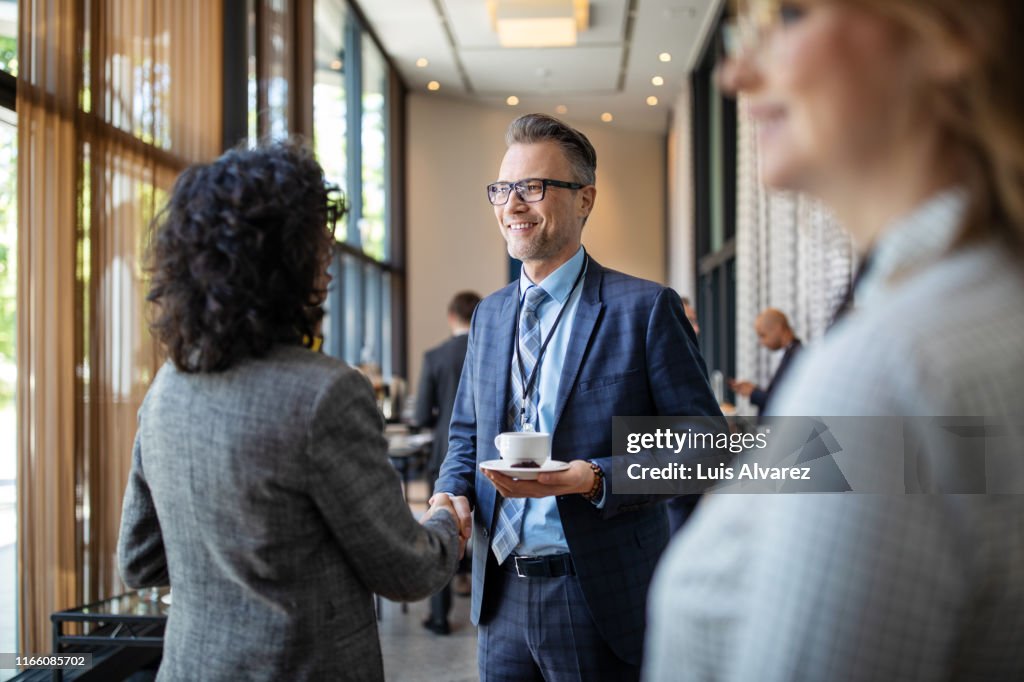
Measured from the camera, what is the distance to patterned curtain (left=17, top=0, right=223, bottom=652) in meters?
3.39

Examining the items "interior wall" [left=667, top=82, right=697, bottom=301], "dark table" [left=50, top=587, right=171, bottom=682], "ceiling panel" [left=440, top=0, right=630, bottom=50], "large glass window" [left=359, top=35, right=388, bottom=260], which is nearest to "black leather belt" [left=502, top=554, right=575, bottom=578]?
"dark table" [left=50, top=587, right=171, bottom=682]

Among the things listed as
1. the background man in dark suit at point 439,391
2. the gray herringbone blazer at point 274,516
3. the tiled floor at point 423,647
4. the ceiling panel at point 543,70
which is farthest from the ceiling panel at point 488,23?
the gray herringbone blazer at point 274,516

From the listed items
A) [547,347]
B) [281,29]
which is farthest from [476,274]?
[547,347]

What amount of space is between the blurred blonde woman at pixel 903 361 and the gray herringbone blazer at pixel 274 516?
1.91ft

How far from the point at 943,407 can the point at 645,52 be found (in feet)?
35.1

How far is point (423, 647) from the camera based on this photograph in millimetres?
4297

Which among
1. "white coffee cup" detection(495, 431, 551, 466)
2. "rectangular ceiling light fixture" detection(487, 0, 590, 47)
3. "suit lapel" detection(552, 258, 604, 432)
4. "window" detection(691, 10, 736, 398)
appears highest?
"rectangular ceiling light fixture" detection(487, 0, 590, 47)

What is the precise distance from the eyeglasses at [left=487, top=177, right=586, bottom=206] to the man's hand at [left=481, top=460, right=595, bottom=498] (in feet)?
1.99

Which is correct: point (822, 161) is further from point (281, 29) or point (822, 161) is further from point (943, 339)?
point (281, 29)

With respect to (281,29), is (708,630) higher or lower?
lower

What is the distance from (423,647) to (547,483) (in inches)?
124

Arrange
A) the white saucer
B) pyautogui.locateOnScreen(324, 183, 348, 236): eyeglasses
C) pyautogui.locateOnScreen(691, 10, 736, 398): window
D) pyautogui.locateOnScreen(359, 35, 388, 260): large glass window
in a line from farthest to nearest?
pyautogui.locateOnScreen(359, 35, 388, 260): large glass window → pyautogui.locateOnScreen(691, 10, 736, 398): window → the white saucer → pyautogui.locateOnScreen(324, 183, 348, 236): eyeglasses

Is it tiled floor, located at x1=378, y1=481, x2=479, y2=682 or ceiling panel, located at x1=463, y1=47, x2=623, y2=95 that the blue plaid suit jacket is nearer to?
tiled floor, located at x1=378, y1=481, x2=479, y2=682

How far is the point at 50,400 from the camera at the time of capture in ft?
11.5
